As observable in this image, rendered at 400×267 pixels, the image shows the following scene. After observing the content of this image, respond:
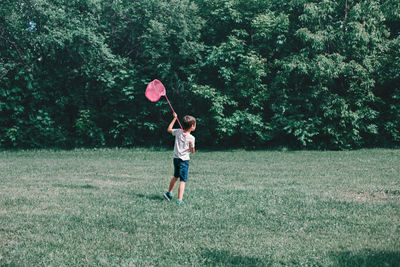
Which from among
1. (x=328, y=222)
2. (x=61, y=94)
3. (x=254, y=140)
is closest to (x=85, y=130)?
(x=61, y=94)

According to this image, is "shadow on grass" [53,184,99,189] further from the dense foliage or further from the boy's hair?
the dense foliage

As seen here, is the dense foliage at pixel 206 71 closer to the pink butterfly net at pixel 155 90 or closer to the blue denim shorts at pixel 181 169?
the pink butterfly net at pixel 155 90

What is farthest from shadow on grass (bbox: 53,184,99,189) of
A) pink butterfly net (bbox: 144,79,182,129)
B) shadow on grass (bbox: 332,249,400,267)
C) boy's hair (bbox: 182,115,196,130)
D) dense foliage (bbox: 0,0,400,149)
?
dense foliage (bbox: 0,0,400,149)

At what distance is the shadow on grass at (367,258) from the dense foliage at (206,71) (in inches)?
622

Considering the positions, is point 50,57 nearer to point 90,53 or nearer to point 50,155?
point 90,53

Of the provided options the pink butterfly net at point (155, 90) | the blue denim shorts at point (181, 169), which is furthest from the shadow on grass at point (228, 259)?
the pink butterfly net at point (155, 90)

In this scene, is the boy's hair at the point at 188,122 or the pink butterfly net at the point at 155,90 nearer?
the boy's hair at the point at 188,122

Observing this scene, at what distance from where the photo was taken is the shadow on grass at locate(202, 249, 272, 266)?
15.1ft

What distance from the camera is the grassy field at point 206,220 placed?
16.0 feet

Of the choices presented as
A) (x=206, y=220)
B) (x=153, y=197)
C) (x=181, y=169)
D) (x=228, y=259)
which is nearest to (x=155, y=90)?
(x=181, y=169)

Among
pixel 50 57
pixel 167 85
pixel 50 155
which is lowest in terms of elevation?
pixel 50 155

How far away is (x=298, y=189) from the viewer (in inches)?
363

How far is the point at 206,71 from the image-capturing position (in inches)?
891

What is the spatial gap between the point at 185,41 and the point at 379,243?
17983mm
